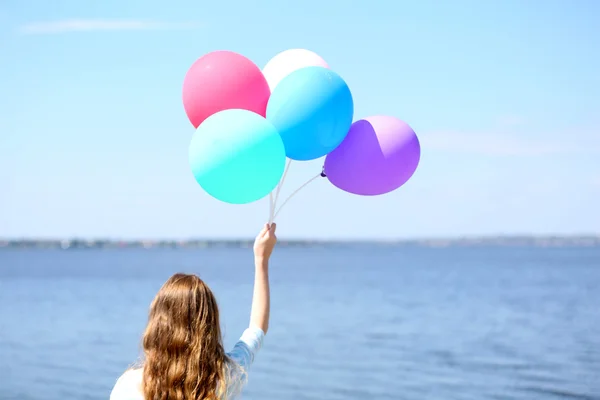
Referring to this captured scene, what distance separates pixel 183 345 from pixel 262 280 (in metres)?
0.68

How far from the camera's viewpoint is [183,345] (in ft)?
8.14

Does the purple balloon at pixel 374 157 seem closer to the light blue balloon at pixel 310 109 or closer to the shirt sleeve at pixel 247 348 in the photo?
the light blue balloon at pixel 310 109

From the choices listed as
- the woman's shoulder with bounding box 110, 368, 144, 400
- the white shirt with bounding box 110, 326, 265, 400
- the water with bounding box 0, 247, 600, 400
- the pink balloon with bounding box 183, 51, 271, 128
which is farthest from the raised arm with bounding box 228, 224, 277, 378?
the water with bounding box 0, 247, 600, 400

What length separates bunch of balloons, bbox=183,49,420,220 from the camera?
3.55 meters

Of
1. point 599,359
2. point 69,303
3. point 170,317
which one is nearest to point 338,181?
point 170,317

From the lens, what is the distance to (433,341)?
19.0 metres

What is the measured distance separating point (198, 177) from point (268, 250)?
26.8 inches

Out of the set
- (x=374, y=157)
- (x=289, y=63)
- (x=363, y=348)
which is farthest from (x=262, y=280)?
(x=363, y=348)

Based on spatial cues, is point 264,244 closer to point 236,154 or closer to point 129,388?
point 236,154

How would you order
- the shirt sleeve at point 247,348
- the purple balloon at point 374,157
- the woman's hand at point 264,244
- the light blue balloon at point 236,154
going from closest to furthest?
the shirt sleeve at point 247,348, the woman's hand at point 264,244, the light blue balloon at point 236,154, the purple balloon at point 374,157

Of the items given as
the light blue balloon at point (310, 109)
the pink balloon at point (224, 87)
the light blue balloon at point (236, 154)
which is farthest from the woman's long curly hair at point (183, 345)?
the pink balloon at point (224, 87)

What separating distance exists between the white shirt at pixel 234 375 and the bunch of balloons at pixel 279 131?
3.15 ft

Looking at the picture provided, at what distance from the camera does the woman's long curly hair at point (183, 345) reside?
246 centimetres

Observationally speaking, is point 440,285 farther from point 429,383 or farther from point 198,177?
point 198,177
